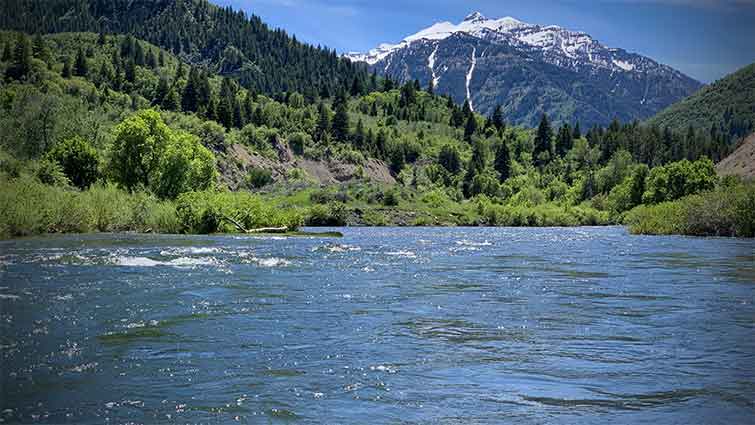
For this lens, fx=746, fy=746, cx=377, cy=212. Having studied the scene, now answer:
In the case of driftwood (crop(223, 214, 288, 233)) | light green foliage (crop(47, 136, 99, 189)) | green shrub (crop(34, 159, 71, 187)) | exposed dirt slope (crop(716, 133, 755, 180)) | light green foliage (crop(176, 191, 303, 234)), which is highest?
exposed dirt slope (crop(716, 133, 755, 180))

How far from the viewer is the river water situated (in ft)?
42.8

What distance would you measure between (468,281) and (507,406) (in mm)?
20331

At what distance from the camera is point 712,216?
76.8 m

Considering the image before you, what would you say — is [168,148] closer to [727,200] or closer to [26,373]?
[727,200]

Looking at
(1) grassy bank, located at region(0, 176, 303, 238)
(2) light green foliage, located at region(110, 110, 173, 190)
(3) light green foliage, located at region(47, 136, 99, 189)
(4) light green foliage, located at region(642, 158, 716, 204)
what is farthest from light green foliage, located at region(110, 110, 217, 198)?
(4) light green foliage, located at region(642, 158, 716, 204)

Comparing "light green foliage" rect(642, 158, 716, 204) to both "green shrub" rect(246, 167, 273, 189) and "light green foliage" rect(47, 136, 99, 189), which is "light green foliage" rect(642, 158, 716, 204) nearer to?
"green shrub" rect(246, 167, 273, 189)

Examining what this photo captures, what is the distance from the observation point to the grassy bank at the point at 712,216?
73688 mm

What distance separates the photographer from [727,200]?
75.8 metres

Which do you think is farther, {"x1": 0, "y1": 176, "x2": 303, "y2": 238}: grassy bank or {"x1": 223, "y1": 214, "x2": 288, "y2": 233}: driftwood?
{"x1": 223, "y1": 214, "x2": 288, "y2": 233}: driftwood

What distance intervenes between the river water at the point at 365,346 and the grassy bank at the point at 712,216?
42081mm

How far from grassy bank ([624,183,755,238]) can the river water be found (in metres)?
42.1

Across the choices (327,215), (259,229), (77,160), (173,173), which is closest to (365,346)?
(259,229)

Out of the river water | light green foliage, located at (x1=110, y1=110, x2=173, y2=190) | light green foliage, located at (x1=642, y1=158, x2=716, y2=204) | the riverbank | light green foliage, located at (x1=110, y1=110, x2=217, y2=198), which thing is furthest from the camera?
light green foliage, located at (x1=642, y1=158, x2=716, y2=204)

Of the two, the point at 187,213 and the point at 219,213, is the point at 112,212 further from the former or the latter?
the point at 219,213
